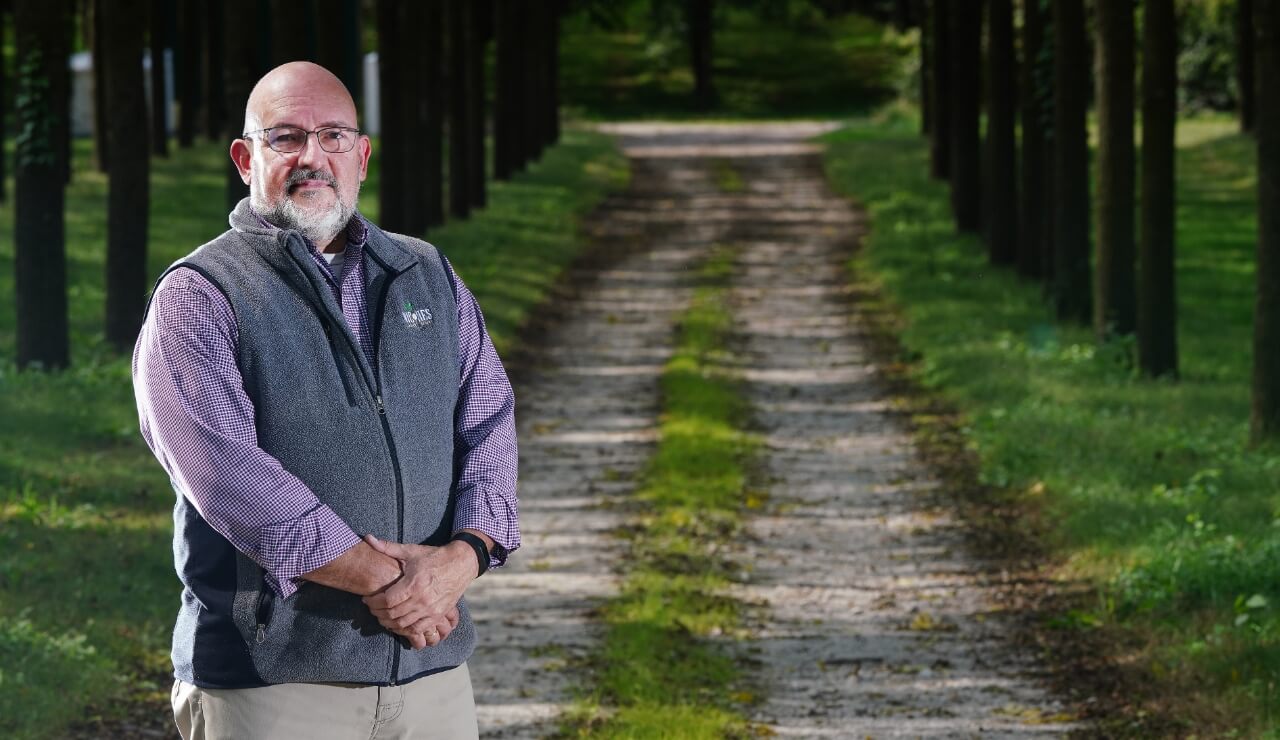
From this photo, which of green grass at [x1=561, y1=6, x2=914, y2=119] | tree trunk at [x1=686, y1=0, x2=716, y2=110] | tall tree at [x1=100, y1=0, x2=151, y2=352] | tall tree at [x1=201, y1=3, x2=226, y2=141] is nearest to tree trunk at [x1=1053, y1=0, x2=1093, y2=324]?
tall tree at [x1=100, y1=0, x2=151, y2=352]

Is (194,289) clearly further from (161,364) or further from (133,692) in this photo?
(133,692)

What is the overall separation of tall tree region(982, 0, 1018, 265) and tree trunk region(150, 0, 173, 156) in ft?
54.1

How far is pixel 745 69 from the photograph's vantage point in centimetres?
7550

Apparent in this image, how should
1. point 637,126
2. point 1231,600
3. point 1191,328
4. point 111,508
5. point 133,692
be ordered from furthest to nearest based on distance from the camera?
1. point 637,126
2. point 1191,328
3. point 111,508
4. point 1231,600
5. point 133,692

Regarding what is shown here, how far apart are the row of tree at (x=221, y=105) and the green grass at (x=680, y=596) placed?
4445mm

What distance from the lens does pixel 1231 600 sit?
9.04 metres

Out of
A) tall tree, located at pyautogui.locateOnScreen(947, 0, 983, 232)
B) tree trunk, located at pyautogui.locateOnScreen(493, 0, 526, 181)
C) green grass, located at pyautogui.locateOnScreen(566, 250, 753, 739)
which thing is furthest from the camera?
tree trunk, located at pyautogui.locateOnScreen(493, 0, 526, 181)

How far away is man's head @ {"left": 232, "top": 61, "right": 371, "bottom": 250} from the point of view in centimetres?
391

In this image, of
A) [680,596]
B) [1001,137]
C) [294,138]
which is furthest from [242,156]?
[1001,137]

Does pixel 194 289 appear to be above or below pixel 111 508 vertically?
above

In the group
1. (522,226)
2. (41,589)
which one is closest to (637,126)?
(522,226)

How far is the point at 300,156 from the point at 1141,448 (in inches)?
395

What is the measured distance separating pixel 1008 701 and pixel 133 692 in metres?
3.88

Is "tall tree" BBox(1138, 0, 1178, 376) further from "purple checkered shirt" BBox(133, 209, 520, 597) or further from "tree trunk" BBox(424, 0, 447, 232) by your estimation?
"tree trunk" BBox(424, 0, 447, 232)
